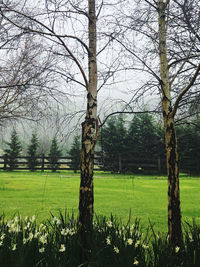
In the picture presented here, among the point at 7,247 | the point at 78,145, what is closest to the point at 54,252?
the point at 7,247

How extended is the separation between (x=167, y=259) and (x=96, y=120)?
1.57 metres

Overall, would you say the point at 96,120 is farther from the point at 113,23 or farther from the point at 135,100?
the point at 113,23

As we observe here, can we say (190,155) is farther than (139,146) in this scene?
No

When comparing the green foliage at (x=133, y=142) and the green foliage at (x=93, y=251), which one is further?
the green foliage at (x=133, y=142)

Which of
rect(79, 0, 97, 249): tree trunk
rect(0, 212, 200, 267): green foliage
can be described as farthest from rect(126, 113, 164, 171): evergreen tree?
rect(0, 212, 200, 267): green foliage

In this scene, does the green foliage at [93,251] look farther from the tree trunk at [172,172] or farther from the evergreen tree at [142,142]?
the evergreen tree at [142,142]

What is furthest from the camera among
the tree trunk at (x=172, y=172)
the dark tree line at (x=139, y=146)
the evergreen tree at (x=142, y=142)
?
the evergreen tree at (x=142, y=142)

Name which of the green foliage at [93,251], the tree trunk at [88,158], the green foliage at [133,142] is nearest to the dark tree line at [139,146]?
the green foliage at [133,142]

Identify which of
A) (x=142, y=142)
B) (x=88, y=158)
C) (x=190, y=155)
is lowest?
(x=88, y=158)

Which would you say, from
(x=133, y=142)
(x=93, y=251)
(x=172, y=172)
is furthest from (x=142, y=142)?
(x=93, y=251)

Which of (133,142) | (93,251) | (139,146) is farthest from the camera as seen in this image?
(133,142)

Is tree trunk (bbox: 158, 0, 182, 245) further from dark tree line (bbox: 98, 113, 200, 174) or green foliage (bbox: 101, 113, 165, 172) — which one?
green foliage (bbox: 101, 113, 165, 172)

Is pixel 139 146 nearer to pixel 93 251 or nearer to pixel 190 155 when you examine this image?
pixel 190 155

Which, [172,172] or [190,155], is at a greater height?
[190,155]
